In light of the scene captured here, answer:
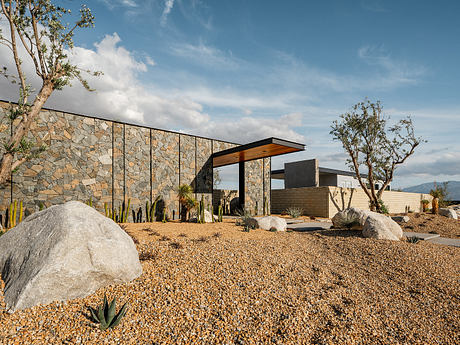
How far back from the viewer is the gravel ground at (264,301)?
124 inches

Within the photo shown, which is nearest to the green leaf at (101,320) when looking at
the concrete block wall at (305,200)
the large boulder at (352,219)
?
the large boulder at (352,219)

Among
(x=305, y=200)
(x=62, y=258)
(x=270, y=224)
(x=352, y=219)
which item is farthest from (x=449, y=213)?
(x=62, y=258)

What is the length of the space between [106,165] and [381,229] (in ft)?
33.9

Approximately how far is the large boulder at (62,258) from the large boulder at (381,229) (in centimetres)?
703

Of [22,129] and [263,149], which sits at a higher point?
[263,149]

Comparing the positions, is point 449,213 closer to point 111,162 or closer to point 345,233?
point 345,233

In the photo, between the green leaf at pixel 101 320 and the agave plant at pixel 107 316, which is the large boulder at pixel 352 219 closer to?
the agave plant at pixel 107 316

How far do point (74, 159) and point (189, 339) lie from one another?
29.1 feet

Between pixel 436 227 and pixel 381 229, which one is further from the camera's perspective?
pixel 436 227

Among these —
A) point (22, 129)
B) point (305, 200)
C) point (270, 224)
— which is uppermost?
point (22, 129)

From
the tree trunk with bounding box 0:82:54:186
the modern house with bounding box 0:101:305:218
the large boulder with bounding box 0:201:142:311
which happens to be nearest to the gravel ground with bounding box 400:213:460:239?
the modern house with bounding box 0:101:305:218

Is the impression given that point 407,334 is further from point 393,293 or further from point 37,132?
point 37,132

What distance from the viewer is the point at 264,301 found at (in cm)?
401

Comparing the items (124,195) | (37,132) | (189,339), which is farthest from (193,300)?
(37,132)
